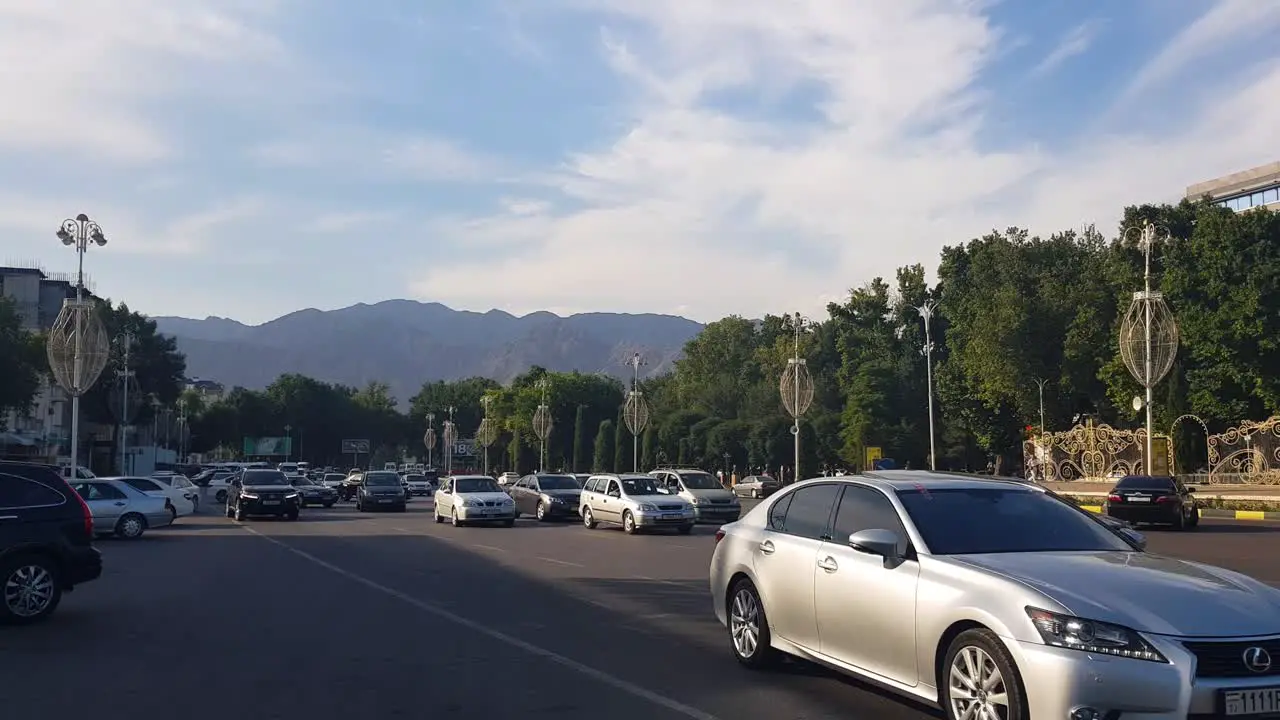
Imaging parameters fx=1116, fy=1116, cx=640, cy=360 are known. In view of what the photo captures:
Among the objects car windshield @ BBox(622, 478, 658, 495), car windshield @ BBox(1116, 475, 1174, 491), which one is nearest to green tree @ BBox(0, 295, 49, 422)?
car windshield @ BBox(622, 478, 658, 495)

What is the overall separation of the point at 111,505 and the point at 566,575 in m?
14.8

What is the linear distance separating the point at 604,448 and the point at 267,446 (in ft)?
153

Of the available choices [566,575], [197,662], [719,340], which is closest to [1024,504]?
[197,662]

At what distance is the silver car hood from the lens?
5848 mm

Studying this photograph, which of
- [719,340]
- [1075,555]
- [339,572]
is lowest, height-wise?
[339,572]

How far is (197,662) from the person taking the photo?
9938 millimetres

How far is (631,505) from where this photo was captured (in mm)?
29094

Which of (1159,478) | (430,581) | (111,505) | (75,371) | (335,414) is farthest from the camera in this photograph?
(335,414)

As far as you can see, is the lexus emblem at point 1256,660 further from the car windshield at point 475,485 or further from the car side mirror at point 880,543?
the car windshield at point 475,485

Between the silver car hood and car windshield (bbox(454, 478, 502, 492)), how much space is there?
26.8m

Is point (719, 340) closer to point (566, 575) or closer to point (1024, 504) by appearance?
point (566, 575)

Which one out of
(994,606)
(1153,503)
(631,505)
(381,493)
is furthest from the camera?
(381,493)

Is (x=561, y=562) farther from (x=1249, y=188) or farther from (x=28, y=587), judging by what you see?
(x=1249, y=188)

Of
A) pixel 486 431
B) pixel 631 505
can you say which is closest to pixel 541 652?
pixel 631 505
